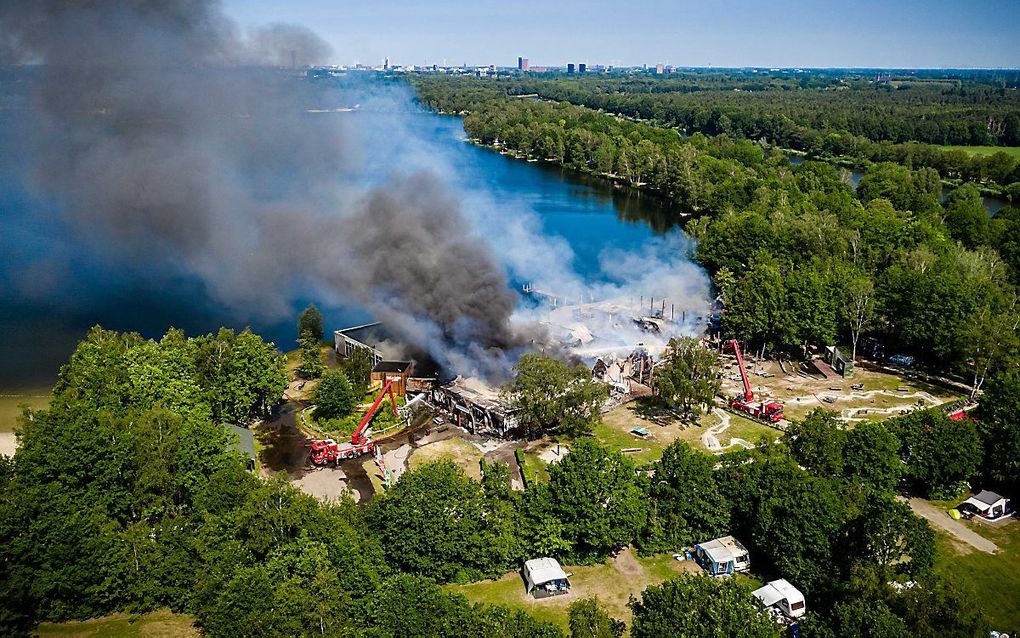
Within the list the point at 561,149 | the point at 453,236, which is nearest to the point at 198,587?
the point at 453,236

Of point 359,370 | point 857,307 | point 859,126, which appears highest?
point 859,126

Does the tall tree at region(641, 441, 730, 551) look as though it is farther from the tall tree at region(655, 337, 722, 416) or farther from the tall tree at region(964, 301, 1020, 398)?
the tall tree at region(964, 301, 1020, 398)

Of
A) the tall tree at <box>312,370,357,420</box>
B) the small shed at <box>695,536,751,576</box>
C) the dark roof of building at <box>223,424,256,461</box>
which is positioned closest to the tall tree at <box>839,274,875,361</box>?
the small shed at <box>695,536,751,576</box>

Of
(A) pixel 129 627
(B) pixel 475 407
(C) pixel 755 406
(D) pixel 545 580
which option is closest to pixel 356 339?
(B) pixel 475 407

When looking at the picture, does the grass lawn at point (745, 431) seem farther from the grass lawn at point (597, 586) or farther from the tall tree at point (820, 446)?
the grass lawn at point (597, 586)

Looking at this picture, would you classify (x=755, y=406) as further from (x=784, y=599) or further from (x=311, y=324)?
(x=311, y=324)

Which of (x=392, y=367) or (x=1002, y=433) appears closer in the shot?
(x=1002, y=433)
